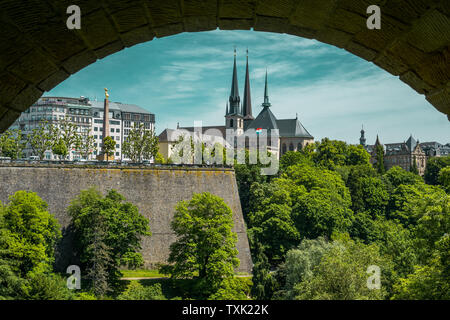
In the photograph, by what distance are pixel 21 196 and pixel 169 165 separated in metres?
14.7

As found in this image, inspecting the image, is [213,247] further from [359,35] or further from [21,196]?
[359,35]

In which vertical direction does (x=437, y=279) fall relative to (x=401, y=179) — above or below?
below

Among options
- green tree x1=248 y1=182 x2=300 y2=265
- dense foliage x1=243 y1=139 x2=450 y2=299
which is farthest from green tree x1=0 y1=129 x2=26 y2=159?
green tree x1=248 y1=182 x2=300 y2=265

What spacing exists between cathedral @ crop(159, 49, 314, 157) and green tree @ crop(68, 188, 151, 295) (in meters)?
61.7

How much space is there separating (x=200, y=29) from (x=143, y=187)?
112 feet

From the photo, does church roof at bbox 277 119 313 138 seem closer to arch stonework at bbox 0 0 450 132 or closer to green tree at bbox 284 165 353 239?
green tree at bbox 284 165 353 239

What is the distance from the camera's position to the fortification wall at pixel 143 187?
32781mm

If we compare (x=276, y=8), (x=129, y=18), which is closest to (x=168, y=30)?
(x=129, y=18)

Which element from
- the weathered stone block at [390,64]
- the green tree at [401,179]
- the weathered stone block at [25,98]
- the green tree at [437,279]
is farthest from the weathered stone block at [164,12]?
the green tree at [401,179]

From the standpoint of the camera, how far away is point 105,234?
93.3 ft

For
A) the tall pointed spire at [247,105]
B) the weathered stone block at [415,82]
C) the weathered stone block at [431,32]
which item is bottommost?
the weathered stone block at [415,82]

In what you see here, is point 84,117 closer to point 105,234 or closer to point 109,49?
point 105,234

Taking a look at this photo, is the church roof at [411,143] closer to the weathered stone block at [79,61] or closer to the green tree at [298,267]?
the green tree at [298,267]

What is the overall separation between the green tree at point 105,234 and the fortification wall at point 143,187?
8.92 ft
